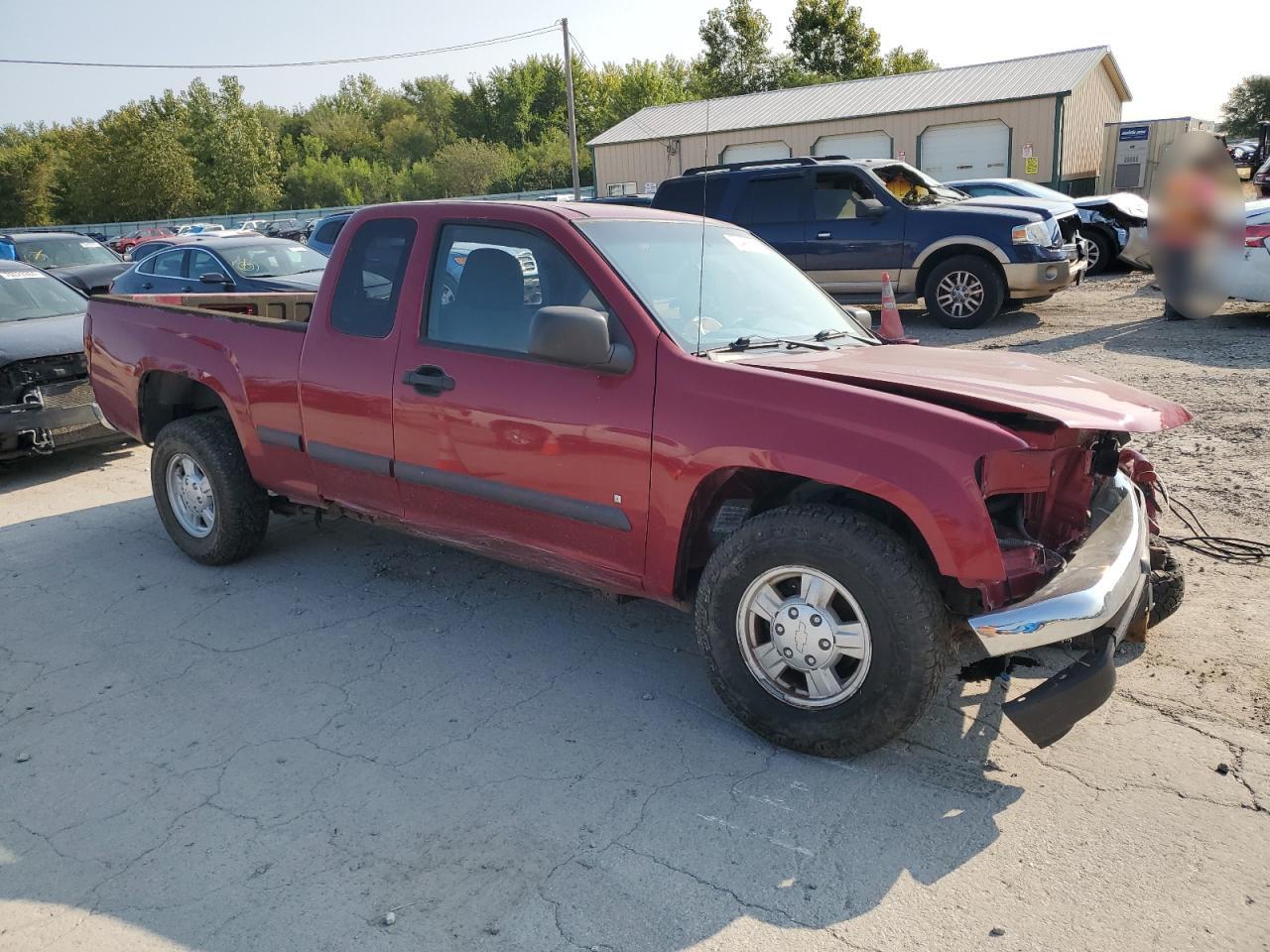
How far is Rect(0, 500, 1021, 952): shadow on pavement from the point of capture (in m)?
2.75

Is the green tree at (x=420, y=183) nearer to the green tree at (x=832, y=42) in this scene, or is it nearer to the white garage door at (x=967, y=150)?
the green tree at (x=832, y=42)

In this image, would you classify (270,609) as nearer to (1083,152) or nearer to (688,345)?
(688,345)

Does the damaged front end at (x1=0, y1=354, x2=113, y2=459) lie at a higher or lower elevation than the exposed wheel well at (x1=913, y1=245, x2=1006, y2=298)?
lower

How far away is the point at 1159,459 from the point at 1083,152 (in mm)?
27748

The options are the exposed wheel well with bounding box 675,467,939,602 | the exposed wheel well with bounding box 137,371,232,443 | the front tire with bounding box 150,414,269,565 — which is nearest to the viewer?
the exposed wheel well with bounding box 675,467,939,602

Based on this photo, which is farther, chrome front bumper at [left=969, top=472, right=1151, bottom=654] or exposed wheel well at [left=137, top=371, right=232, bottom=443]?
exposed wheel well at [left=137, top=371, right=232, bottom=443]

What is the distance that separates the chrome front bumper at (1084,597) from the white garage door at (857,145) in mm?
29568

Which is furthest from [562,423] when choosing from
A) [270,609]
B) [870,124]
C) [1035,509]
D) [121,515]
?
[870,124]

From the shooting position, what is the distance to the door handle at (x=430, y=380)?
4114mm

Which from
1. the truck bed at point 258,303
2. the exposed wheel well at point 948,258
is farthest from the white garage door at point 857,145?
the truck bed at point 258,303

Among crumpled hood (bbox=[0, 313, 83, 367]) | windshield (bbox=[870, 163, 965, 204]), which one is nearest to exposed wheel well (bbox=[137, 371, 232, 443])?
crumpled hood (bbox=[0, 313, 83, 367])

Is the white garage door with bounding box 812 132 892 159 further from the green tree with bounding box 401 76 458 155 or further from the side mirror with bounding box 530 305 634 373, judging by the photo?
the green tree with bounding box 401 76 458 155

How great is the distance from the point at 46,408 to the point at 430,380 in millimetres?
4621

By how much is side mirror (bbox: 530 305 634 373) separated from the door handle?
2.27 ft
